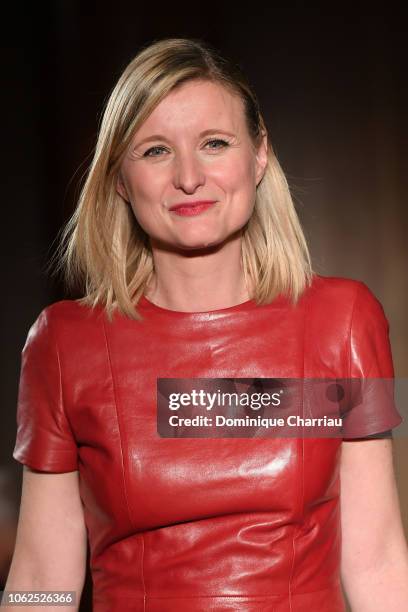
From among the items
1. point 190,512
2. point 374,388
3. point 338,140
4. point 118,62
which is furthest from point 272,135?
point 190,512


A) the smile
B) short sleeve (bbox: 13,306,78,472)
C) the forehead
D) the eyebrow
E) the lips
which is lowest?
short sleeve (bbox: 13,306,78,472)

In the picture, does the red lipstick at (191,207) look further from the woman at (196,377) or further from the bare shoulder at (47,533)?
the bare shoulder at (47,533)

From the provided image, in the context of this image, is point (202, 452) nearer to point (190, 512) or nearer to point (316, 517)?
point (190, 512)

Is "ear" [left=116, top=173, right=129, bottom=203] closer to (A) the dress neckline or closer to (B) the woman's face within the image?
(B) the woman's face

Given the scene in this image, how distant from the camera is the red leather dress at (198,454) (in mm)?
1519

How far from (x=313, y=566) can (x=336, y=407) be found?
24 cm

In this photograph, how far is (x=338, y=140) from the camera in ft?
7.49

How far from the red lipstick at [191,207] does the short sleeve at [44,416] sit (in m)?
0.31

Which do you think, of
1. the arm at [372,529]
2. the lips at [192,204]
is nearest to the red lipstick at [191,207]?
the lips at [192,204]

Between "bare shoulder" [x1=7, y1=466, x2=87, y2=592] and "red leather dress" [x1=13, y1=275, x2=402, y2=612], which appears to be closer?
"red leather dress" [x1=13, y1=275, x2=402, y2=612]

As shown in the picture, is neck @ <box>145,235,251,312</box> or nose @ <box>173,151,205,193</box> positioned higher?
nose @ <box>173,151,205,193</box>

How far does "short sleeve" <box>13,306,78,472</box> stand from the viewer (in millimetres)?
1614

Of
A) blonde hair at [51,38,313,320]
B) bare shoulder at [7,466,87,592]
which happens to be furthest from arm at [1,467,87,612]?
blonde hair at [51,38,313,320]

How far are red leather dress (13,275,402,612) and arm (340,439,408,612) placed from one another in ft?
0.08
